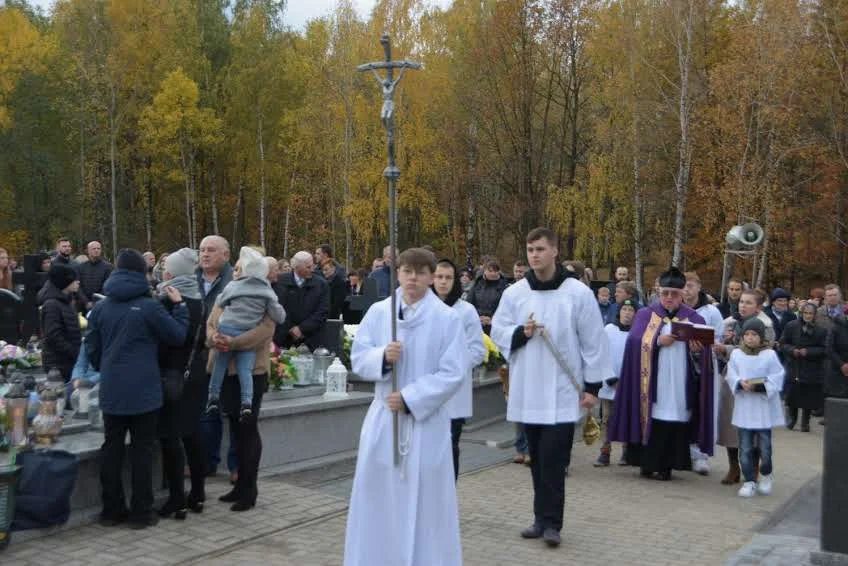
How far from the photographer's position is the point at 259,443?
7254mm

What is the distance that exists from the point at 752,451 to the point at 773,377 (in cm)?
73

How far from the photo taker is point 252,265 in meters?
7.09

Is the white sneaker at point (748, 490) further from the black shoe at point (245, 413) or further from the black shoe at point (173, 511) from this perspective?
the black shoe at point (173, 511)

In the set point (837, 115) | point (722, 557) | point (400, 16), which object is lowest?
point (722, 557)

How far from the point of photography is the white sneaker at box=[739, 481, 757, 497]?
29.0ft

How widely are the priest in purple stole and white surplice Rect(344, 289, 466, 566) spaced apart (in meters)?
4.88

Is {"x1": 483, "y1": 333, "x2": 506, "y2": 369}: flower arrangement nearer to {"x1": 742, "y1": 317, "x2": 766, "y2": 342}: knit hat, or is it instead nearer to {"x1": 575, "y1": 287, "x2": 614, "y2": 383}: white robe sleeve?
{"x1": 742, "y1": 317, "x2": 766, "y2": 342}: knit hat

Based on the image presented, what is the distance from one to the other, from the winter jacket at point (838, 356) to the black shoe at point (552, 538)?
8259mm

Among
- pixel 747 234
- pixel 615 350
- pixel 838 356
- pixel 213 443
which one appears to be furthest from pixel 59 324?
pixel 747 234

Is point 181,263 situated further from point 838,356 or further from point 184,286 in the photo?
point 838,356

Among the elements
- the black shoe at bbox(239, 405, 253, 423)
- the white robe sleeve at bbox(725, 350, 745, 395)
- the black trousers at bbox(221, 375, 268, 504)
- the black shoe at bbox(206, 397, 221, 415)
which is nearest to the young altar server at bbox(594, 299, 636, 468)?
the white robe sleeve at bbox(725, 350, 745, 395)

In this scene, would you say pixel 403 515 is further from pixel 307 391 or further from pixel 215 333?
pixel 307 391

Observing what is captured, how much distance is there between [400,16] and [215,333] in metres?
35.1

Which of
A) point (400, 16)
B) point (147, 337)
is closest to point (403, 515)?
point (147, 337)
